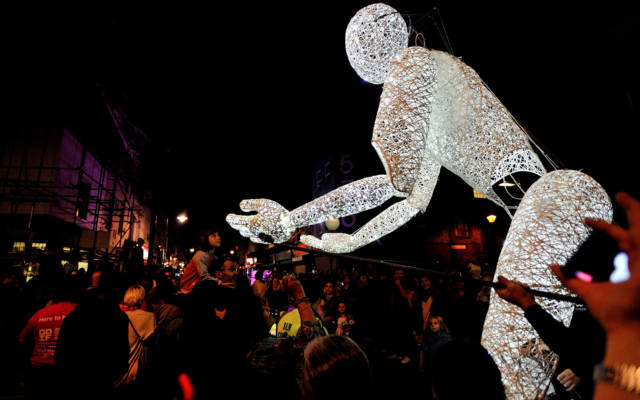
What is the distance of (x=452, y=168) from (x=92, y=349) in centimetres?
308

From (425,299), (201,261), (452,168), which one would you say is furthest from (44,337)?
(425,299)

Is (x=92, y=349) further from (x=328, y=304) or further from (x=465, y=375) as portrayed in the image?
(x=328, y=304)

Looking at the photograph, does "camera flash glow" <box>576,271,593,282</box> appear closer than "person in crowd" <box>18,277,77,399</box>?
Yes

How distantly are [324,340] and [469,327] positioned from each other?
421cm

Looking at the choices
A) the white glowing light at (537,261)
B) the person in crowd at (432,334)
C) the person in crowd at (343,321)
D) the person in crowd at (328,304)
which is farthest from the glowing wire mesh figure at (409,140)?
the person in crowd at (328,304)

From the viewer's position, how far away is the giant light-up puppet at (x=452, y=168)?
53.0 inches

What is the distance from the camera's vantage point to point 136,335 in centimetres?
374

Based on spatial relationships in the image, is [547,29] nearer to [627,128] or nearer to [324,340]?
[627,128]

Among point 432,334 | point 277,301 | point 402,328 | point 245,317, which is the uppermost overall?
point 245,317

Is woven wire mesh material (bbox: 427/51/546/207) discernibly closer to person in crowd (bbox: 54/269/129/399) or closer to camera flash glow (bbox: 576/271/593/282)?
camera flash glow (bbox: 576/271/593/282)

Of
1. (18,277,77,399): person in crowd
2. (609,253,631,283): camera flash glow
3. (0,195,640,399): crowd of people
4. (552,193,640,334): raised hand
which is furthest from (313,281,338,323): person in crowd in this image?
(552,193,640,334): raised hand

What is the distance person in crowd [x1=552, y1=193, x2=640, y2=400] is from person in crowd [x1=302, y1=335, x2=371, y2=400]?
2.56 feet

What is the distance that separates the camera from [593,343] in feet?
4.12

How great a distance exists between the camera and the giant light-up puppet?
4.42 feet
